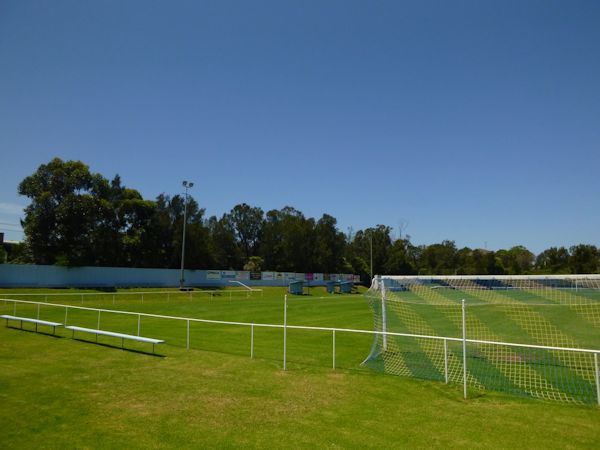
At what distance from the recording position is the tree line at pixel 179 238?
148 ft

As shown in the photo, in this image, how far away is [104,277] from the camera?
4341 centimetres

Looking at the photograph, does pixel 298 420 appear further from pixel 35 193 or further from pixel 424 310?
pixel 35 193

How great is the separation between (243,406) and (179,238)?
5304 cm

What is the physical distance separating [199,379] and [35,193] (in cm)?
4387

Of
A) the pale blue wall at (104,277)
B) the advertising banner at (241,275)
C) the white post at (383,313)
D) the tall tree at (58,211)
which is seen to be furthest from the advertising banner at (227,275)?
the white post at (383,313)

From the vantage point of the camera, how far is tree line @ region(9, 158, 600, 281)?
148 feet

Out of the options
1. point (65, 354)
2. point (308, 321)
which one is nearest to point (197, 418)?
point (65, 354)

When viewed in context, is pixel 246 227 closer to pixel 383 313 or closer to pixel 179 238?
pixel 179 238

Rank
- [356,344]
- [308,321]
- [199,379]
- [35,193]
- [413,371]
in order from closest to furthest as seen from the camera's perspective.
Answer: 1. [199,379]
2. [413,371]
3. [356,344]
4. [308,321]
5. [35,193]

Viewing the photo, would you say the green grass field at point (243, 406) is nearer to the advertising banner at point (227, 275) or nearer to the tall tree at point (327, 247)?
the advertising banner at point (227, 275)

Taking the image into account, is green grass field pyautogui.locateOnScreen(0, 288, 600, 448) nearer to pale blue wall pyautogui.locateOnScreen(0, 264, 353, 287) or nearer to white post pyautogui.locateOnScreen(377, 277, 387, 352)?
white post pyautogui.locateOnScreen(377, 277, 387, 352)

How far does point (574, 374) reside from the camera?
433 inches

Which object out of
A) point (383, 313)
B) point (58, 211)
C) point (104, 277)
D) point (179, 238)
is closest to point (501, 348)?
point (383, 313)

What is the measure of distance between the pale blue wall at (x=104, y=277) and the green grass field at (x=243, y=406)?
27.9m
